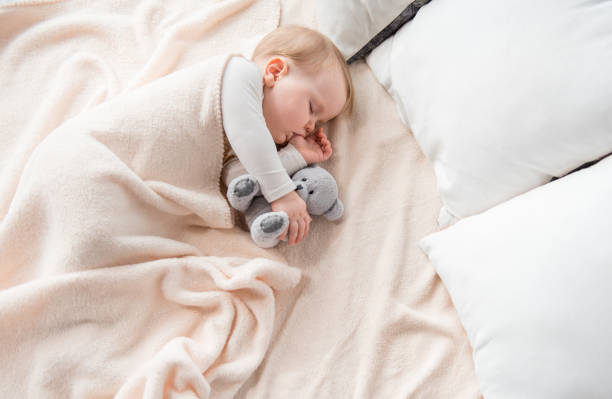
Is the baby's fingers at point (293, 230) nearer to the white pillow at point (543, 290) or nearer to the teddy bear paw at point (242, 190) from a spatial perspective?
the teddy bear paw at point (242, 190)

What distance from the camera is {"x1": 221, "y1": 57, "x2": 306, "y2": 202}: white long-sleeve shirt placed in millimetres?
1010

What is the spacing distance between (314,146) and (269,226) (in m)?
0.28

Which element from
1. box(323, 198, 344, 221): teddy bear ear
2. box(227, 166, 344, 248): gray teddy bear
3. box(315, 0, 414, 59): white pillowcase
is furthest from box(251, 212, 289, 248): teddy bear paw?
box(315, 0, 414, 59): white pillowcase

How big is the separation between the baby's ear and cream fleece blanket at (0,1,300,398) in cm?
11

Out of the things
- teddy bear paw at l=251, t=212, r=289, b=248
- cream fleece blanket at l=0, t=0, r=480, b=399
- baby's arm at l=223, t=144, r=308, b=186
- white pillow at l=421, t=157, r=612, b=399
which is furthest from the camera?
baby's arm at l=223, t=144, r=308, b=186

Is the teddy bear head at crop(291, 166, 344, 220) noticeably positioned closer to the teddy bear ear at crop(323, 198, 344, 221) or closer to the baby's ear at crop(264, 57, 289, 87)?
the teddy bear ear at crop(323, 198, 344, 221)

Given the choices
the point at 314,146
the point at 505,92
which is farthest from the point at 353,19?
the point at 505,92

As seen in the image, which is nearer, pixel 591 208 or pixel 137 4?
pixel 591 208

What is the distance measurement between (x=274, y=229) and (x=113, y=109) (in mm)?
431

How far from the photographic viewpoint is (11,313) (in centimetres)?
84

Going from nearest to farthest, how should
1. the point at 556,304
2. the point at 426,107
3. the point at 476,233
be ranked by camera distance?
the point at 556,304 < the point at 476,233 < the point at 426,107

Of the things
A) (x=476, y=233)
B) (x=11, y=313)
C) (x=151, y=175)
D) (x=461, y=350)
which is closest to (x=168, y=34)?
(x=151, y=175)

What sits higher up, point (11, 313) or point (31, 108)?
point (31, 108)

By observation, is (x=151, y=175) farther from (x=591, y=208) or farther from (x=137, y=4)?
(x=591, y=208)
